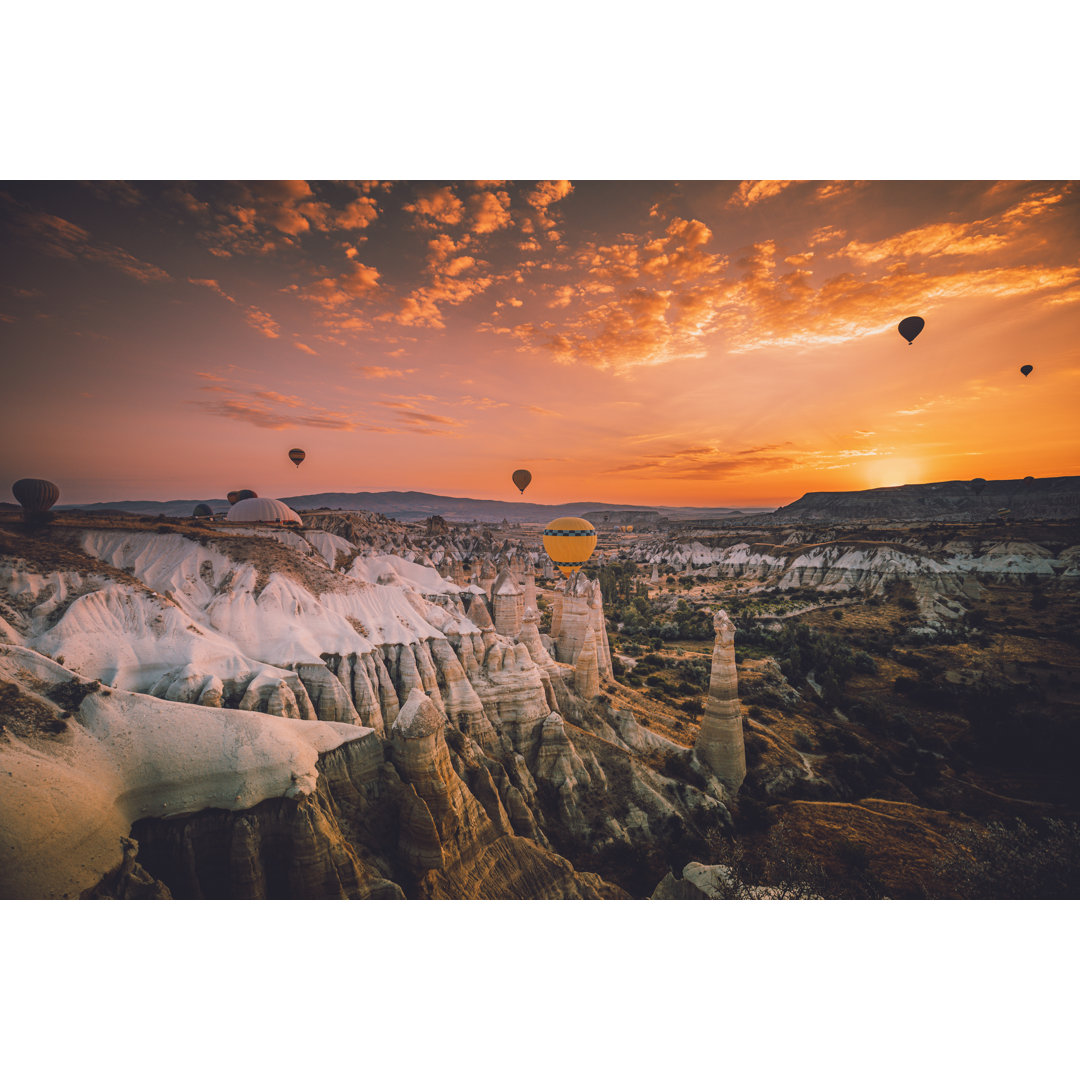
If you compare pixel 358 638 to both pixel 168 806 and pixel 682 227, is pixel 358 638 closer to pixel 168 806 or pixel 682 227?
pixel 168 806

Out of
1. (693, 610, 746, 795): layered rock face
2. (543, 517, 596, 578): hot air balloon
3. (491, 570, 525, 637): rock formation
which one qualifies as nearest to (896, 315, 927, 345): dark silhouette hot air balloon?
(693, 610, 746, 795): layered rock face

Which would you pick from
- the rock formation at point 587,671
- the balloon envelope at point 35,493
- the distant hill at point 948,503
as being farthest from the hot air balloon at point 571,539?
the distant hill at point 948,503

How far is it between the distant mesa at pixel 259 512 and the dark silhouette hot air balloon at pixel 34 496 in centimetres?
455

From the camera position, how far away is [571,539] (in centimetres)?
1269

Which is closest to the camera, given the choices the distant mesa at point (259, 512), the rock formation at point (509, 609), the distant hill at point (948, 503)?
the distant mesa at point (259, 512)

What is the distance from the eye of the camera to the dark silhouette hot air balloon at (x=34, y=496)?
7208 mm

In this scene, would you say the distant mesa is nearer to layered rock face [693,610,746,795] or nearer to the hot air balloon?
the hot air balloon

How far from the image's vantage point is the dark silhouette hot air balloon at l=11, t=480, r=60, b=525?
7.21 metres

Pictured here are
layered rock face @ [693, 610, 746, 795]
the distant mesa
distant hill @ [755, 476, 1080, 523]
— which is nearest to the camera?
layered rock face @ [693, 610, 746, 795]

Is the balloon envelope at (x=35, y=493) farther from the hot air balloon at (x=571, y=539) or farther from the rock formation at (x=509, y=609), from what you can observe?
the rock formation at (x=509, y=609)

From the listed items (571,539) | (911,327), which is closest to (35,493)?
(571,539)

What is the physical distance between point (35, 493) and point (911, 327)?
52.8 feet

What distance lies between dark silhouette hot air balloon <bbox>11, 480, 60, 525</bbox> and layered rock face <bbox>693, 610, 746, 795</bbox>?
1422cm

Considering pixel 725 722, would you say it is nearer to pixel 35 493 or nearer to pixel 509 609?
pixel 509 609
